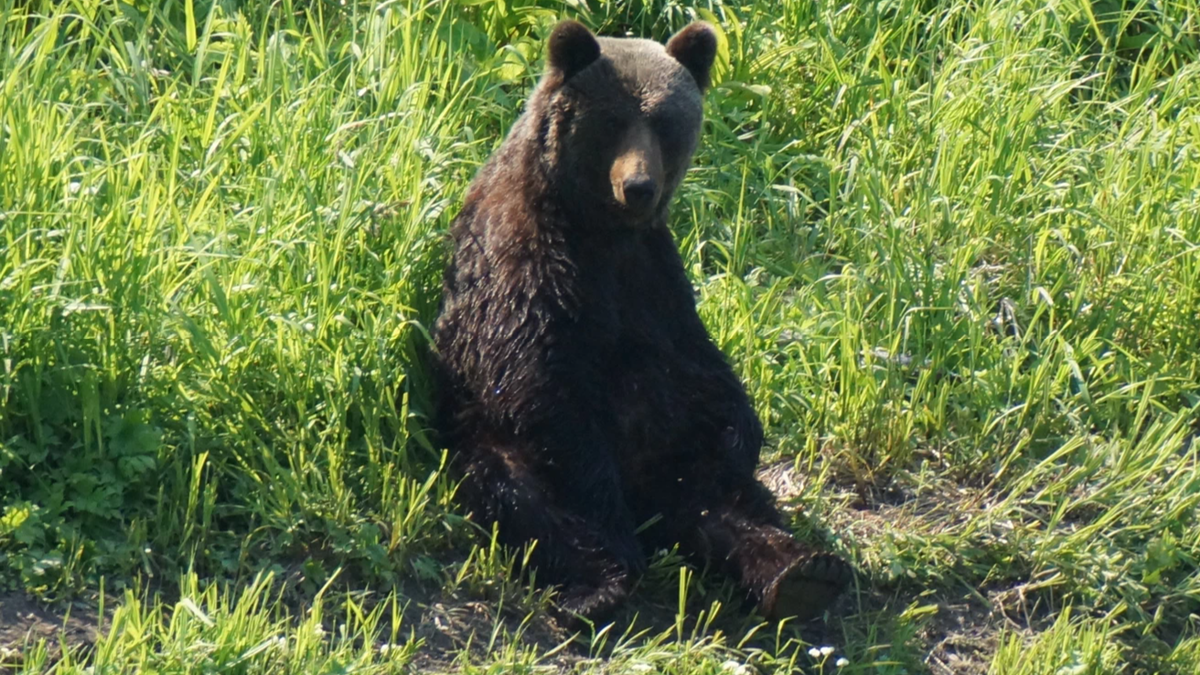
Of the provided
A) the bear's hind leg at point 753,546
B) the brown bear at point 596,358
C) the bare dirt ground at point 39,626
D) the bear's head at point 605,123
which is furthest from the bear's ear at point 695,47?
the bare dirt ground at point 39,626

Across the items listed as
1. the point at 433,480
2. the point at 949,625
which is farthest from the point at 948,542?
the point at 433,480

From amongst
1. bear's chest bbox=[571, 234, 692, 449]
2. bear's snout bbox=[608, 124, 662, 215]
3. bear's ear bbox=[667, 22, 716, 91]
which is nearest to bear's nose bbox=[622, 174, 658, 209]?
bear's snout bbox=[608, 124, 662, 215]

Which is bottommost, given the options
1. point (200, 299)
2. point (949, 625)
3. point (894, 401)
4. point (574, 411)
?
point (949, 625)

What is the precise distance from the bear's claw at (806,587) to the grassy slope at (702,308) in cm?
13

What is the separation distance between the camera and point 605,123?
4375 millimetres

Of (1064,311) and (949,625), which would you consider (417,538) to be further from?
(1064,311)

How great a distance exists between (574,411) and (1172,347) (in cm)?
252

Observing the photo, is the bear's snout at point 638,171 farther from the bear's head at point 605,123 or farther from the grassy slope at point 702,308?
the grassy slope at point 702,308

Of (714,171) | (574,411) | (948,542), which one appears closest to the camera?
(574,411)

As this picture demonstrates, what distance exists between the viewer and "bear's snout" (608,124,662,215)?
13.7ft

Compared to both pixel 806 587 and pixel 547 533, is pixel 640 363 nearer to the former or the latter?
pixel 547 533

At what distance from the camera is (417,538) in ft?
13.6

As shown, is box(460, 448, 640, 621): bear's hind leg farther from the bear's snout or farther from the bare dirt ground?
the bare dirt ground

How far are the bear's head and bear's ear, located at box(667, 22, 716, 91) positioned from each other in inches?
6.6
